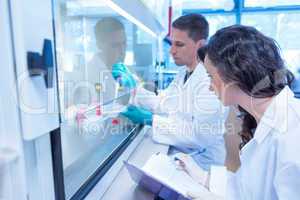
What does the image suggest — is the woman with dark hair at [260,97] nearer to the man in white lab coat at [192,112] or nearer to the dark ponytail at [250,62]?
the dark ponytail at [250,62]

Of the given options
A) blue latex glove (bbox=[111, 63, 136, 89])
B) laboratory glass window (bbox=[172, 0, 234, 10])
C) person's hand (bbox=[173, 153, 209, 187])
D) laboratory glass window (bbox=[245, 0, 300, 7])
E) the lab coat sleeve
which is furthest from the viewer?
laboratory glass window (bbox=[172, 0, 234, 10])

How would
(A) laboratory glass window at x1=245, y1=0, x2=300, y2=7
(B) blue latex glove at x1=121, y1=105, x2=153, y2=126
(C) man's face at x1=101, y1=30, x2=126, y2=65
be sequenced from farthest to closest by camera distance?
(A) laboratory glass window at x1=245, y1=0, x2=300, y2=7 → (B) blue latex glove at x1=121, y1=105, x2=153, y2=126 → (C) man's face at x1=101, y1=30, x2=126, y2=65

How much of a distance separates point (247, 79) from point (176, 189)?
0.44 m

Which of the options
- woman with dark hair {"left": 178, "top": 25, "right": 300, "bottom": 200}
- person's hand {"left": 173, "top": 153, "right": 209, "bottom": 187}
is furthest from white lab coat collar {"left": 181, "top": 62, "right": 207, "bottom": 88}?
woman with dark hair {"left": 178, "top": 25, "right": 300, "bottom": 200}

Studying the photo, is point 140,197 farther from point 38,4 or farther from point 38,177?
point 38,4

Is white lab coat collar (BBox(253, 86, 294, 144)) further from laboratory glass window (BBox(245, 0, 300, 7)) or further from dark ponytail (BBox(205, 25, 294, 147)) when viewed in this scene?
laboratory glass window (BBox(245, 0, 300, 7))

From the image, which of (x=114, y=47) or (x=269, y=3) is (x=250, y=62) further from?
(x=269, y=3)

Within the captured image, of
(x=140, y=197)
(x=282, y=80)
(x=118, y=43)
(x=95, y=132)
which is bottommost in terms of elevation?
(x=140, y=197)

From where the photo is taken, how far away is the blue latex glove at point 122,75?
56.7 inches

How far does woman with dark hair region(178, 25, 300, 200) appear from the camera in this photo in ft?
2.14

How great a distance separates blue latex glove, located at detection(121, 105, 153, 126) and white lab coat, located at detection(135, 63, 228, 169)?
166 millimetres

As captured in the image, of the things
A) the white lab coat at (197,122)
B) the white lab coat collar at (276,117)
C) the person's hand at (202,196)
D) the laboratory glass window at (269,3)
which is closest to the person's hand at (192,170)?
the person's hand at (202,196)

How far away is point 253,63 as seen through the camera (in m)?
0.70

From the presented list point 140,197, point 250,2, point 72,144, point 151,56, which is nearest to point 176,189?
point 140,197
